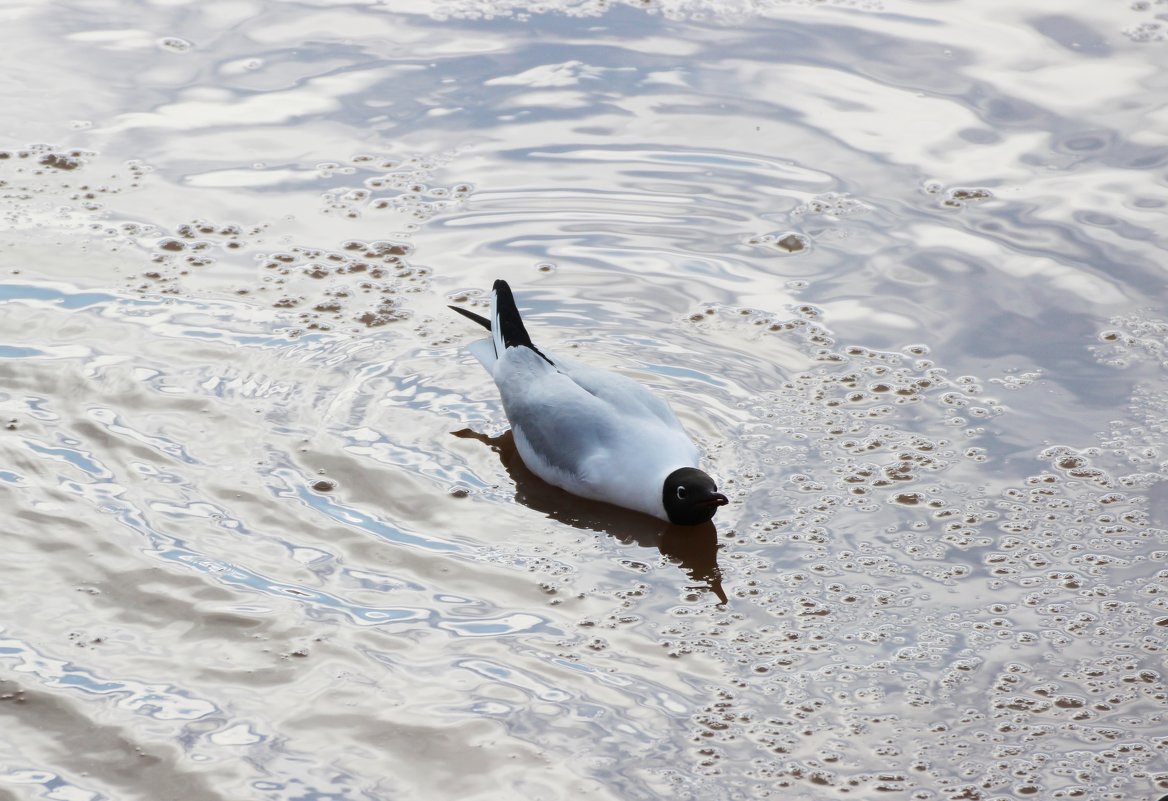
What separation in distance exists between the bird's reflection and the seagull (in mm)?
34

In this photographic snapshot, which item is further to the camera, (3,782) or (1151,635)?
(1151,635)

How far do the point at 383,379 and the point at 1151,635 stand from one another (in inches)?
109

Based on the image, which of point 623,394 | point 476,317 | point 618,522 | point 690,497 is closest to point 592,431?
point 623,394

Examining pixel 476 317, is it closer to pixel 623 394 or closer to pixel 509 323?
pixel 509 323

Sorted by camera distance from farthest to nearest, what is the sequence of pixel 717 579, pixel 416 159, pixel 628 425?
pixel 416 159
pixel 628 425
pixel 717 579

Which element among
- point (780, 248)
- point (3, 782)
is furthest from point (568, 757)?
point (780, 248)

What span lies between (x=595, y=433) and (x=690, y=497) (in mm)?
496

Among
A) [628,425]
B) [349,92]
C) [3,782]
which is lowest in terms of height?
[3,782]

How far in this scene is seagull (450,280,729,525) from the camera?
460cm

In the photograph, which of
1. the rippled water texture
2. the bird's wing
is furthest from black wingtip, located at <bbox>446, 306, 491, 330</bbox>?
the bird's wing

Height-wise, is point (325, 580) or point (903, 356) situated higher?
point (903, 356)

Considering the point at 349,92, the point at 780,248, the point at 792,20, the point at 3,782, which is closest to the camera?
the point at 3,782

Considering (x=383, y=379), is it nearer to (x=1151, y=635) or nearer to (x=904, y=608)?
(x=904, y=608)

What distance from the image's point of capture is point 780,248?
19.8ft
